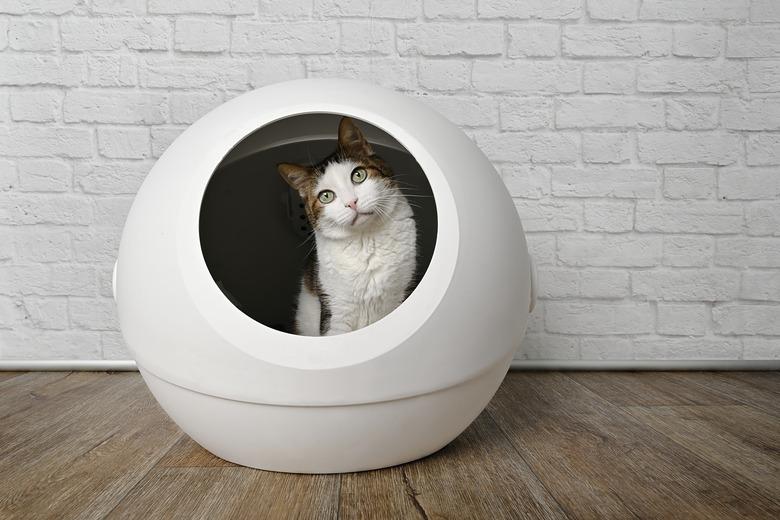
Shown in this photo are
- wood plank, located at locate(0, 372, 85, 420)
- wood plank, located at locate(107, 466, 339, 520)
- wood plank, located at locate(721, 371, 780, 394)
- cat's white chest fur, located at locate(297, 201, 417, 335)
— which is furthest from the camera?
wood plank, located at locate(721, 371, 780, 394)

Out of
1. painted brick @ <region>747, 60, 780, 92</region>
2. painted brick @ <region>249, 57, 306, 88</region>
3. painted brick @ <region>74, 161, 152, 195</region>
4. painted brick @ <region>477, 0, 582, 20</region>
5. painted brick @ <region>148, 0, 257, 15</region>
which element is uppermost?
painted brick @ <region>148, 0, 257, 15</region>

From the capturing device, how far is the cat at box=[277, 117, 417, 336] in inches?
47.3

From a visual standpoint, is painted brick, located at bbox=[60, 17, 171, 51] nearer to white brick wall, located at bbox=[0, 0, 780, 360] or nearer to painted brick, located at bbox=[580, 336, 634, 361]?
white brick wall, located at bbox=[0, 0, 780, 360]

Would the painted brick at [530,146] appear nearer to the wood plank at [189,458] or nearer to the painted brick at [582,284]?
the painted brick at [582,284]

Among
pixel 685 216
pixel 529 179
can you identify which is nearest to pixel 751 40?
pixel 685 216

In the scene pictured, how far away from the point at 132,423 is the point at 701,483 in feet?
3.62

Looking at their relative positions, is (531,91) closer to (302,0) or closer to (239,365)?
(302,0)

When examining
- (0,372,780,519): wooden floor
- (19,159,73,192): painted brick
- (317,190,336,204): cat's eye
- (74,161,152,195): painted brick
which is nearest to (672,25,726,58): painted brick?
(0,372,780,519): wooden floor

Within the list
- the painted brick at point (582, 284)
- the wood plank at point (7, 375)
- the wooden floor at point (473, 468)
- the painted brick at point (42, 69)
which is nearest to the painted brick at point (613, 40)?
the painted brick at point (582, 284)

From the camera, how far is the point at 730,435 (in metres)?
1.30

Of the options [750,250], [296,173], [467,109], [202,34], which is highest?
[202,34]

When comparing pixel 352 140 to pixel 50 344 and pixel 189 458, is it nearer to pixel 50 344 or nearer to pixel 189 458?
pixel 189 458

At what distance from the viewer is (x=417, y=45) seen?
180 cm

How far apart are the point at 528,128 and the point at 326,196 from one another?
84cm
